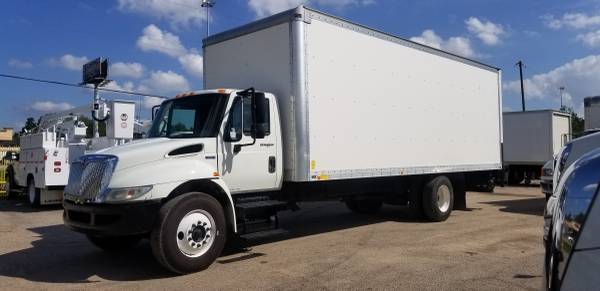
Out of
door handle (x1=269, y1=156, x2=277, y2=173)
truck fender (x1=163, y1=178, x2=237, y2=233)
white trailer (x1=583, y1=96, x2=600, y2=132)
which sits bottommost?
truck fender (x1=163, y1=178, x2=237, y2=233)

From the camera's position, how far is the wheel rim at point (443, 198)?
1173cm

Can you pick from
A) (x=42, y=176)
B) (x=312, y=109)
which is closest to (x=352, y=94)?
(x=312, y=109)

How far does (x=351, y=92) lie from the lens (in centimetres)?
935

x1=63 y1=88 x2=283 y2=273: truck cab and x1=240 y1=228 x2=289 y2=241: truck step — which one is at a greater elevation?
x1=63 y1=88 x2=283 y2=273: truck cab

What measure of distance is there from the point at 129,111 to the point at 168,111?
883cm

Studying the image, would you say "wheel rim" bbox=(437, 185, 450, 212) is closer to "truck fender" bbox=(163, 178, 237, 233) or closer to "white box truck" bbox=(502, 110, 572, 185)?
"truck fender" bbox=(163, 178, 237, 233)

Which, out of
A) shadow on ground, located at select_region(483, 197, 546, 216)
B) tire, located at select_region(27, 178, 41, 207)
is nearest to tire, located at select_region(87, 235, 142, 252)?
tire, located at select_region(27, 178, 41, 207)

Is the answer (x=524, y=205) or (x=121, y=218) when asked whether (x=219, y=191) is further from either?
(x=524, y=205)

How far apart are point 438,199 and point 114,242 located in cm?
680

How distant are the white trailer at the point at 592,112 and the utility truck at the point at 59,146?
46.3 ft

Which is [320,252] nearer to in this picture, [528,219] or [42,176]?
[528,219]

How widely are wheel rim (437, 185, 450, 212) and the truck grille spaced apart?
7337 millimetres

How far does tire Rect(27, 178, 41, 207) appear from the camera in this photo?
16312mm

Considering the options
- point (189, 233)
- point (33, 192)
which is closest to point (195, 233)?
point (189, 233)
